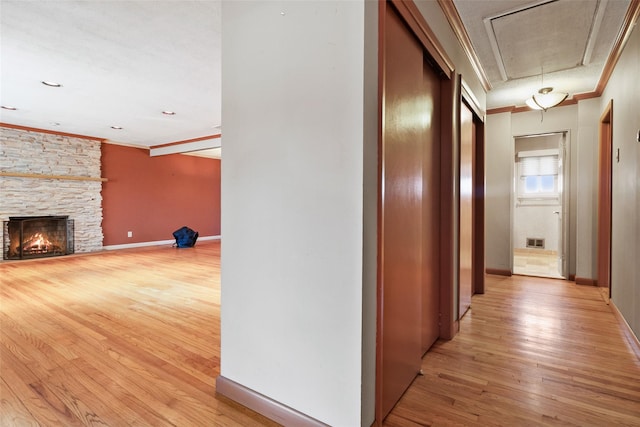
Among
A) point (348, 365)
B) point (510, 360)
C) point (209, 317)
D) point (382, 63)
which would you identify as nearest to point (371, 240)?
point (348, 365)

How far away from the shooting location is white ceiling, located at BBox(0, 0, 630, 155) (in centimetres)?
241

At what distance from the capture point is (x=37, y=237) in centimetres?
630

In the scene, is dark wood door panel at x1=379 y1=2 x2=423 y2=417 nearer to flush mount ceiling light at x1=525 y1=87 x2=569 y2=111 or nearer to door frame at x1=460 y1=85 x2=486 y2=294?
door frame at x1=460 y1=85 x2=486 y2=294

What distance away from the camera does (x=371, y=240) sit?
1386 mm

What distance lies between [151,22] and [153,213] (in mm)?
6413

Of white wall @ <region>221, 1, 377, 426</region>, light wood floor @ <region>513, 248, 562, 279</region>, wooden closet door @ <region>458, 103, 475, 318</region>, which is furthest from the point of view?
light wood floor @ <region>513, 248, 562, 279</region>

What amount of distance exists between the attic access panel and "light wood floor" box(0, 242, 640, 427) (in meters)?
2.50

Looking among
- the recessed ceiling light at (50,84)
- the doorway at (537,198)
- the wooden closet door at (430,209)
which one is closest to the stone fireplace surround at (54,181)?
the recessed ceiling light at (50,84)

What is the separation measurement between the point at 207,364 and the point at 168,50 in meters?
2.79

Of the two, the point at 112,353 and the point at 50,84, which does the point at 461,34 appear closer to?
the point at 112,353

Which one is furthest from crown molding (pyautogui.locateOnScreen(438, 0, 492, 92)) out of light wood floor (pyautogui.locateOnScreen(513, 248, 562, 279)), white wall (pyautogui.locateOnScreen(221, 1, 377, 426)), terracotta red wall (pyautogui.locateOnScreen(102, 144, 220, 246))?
terracotta red wall (pyautogui.locateOnScreen(102, 144, 220, 246))

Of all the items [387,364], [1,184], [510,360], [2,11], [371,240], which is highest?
[2,11]

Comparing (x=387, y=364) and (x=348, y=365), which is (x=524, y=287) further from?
(x=348, y=365)

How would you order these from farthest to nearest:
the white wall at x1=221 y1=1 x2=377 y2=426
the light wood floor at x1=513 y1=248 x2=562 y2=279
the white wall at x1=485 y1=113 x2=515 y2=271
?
the light wood floor at x1=513 y1=248 x2=562 y2=279 < the white wall at x1=485 y1=113 x2=515 y2=271 < the white wall at x1=221 y1=1 x2=377 y2=426
